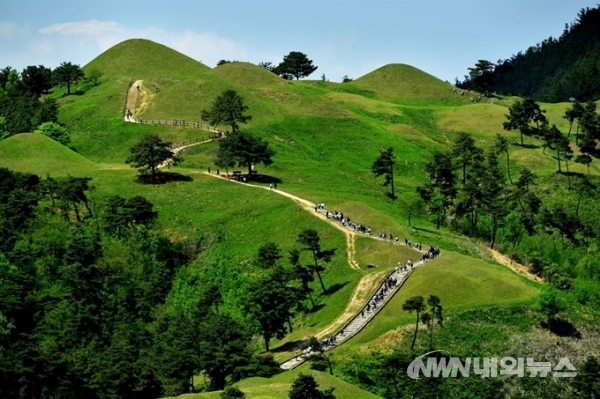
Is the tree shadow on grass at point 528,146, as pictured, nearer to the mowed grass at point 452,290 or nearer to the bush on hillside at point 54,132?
the mowed grass at point 452,290

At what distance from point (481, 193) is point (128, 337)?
61.3 meters

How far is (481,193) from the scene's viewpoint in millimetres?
122125

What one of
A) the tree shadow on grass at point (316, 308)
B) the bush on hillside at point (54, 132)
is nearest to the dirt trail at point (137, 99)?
the bush on hillside at point (54, 132)

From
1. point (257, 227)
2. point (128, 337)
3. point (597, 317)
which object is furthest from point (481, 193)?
point (128, 337)

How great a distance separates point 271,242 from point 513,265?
115 ft

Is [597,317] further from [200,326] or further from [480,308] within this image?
[200,326]

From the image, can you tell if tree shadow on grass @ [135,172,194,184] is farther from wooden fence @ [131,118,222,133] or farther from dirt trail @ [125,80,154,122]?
dirt trail @ [125,80,154,122]

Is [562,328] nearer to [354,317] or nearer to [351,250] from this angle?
[354,317]

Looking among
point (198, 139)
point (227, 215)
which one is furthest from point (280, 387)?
point (198, 139)

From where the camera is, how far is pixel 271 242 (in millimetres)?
101812

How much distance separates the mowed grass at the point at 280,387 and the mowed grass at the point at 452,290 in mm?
12121

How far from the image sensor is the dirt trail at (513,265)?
108062 mm

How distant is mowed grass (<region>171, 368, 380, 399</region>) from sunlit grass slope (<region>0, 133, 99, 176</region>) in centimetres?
7582

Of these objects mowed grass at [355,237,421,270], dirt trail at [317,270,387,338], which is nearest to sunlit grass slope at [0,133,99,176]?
mowed grass at [355,237,421,270]
